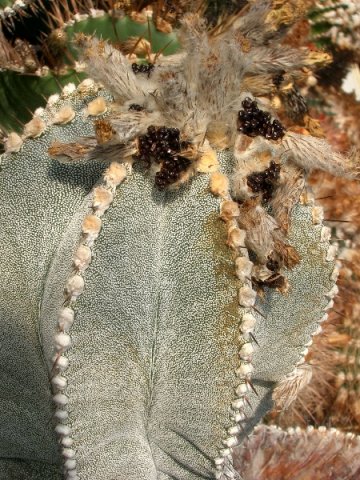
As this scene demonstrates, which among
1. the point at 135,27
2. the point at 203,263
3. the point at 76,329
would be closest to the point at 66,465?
the point at 76,329

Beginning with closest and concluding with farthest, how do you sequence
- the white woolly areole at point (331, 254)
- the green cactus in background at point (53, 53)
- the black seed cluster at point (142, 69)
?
the black seed cluster at point (142, 69), the white woolly areole at point (331, 254), the green cactus in background at point (53, 53)

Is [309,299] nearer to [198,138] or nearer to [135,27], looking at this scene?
[198,138]

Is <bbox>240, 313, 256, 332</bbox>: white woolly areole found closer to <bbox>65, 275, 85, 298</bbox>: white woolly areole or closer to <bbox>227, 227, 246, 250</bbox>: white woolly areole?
<bbox>227, 227, 246, 250</bbox>: white woolly areole

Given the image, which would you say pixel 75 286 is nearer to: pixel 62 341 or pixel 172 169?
pixel 62 341

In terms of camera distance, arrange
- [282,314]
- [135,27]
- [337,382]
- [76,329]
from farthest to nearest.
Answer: [337,382] < [135,27] < [282,314] < [76,329]

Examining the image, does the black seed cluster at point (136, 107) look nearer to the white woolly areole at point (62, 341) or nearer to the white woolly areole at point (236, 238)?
the white woolly areole at point (236, 238)

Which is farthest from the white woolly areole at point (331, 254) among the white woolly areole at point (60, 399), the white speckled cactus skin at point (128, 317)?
the white woolly areole at point (60, 399)

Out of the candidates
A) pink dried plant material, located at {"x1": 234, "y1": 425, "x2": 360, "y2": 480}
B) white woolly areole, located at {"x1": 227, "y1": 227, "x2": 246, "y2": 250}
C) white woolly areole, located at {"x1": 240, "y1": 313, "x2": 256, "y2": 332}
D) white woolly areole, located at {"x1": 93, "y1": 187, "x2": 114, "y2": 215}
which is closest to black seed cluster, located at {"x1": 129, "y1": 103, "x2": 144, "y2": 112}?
white woolly areole, located at {"x1": 93, "y1": 187, "x2": 114, "y2": 215}
